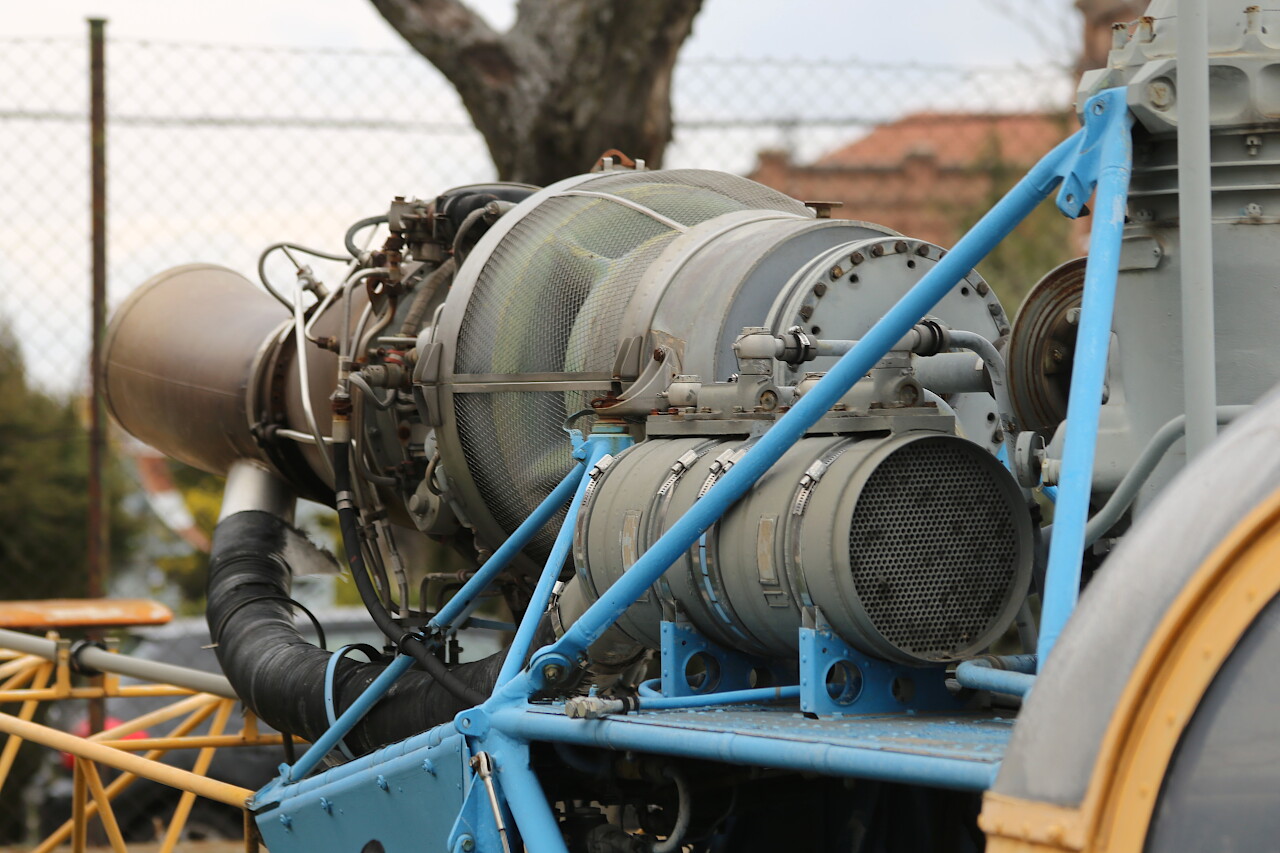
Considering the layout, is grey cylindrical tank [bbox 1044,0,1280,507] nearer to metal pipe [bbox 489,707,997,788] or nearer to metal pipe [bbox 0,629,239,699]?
metal pipe [bbox 489,707,997,788]

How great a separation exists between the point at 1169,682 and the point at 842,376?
97 centimetres

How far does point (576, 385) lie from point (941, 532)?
120 cm

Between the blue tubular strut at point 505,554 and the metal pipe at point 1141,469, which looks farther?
the blue tubular strut at point 505,554

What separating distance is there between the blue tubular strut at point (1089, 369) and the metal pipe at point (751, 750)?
0.60 ft

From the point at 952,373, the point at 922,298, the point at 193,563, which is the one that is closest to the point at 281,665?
A: the point at 952,373

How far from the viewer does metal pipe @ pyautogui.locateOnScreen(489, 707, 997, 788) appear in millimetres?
1849

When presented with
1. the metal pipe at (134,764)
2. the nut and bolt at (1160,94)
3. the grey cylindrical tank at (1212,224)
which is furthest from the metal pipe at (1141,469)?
the metal pipe at (134,764)

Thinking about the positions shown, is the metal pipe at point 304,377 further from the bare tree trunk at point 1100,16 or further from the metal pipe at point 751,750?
the bare tree trunk at point 1100,16

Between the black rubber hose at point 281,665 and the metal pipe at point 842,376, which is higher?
the metal pipe at point 842,376

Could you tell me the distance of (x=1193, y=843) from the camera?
1505mm

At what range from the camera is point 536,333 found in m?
3.63

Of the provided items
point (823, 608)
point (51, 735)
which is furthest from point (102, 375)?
point (823, 608)

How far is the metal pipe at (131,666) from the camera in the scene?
4.73 m

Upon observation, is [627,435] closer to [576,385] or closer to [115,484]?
[576,385]
